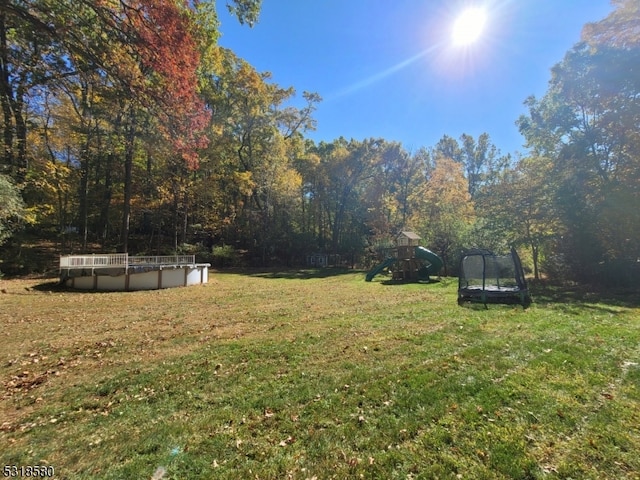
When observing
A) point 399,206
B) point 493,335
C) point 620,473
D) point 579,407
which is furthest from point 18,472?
point 399,206

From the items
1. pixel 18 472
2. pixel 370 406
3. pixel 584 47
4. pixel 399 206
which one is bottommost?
pixel 18 472

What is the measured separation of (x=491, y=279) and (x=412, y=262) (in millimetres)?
7612

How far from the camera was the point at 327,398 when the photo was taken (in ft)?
12.1

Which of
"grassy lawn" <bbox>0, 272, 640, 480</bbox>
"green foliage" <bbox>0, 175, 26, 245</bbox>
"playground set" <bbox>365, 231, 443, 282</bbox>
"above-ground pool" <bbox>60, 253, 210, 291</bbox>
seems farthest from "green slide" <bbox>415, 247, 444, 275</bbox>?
"green foliage" <bbox>0, 175, 26, 245</bbox>

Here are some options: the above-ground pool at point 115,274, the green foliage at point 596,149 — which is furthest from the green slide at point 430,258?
the above-ground pool at point 115,274

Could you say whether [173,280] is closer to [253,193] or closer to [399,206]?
[253,193]

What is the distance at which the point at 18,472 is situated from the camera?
2684 mm

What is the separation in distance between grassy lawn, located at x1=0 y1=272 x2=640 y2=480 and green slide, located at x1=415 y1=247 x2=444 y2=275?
11305mm

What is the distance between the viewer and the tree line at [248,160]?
23.9 ft

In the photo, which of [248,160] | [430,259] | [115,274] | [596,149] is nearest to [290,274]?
[430,259]

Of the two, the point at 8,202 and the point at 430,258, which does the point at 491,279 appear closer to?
the point at 430,258

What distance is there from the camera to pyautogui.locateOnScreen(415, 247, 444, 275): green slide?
61.5 feet

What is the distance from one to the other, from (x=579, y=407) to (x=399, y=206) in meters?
32.3

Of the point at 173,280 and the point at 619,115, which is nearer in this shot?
the point at 619,115
